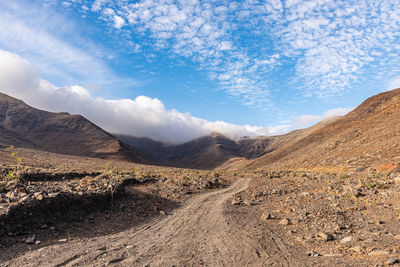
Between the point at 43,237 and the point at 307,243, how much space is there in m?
9.23

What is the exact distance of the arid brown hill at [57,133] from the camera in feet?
393

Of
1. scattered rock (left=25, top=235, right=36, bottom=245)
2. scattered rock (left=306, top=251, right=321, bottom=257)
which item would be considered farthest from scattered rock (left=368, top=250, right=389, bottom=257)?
scattered rock (left=25, top=235, right=36, bottom=245)

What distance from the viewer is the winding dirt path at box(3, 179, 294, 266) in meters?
6.39

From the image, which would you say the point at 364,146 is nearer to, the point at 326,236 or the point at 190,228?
the point at 326,236

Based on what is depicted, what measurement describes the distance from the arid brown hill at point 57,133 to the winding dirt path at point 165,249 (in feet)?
376

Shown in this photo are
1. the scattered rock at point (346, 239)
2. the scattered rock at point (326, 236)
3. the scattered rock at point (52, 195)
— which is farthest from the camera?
the scattered rock at point (52, 195)

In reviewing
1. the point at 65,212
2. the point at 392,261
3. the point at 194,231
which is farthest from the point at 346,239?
the point at 65,212

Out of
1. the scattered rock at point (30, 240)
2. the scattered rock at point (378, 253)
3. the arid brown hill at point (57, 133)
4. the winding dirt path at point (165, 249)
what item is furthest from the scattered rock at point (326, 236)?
the arid brown hill at point (57, 133)

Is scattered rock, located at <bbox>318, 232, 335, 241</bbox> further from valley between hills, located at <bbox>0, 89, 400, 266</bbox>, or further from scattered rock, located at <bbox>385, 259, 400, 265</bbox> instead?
scattered rock, located at <bbox>385, 259, 400, 265</bbox>

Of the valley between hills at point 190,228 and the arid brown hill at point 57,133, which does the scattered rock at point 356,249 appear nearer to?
the valley between hills at point 190,228

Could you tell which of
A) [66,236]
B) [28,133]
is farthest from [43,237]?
[28,133]

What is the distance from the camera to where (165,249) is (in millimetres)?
7379

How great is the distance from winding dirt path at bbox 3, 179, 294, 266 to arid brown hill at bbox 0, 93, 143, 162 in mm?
114492

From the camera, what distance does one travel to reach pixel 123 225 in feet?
34.8
